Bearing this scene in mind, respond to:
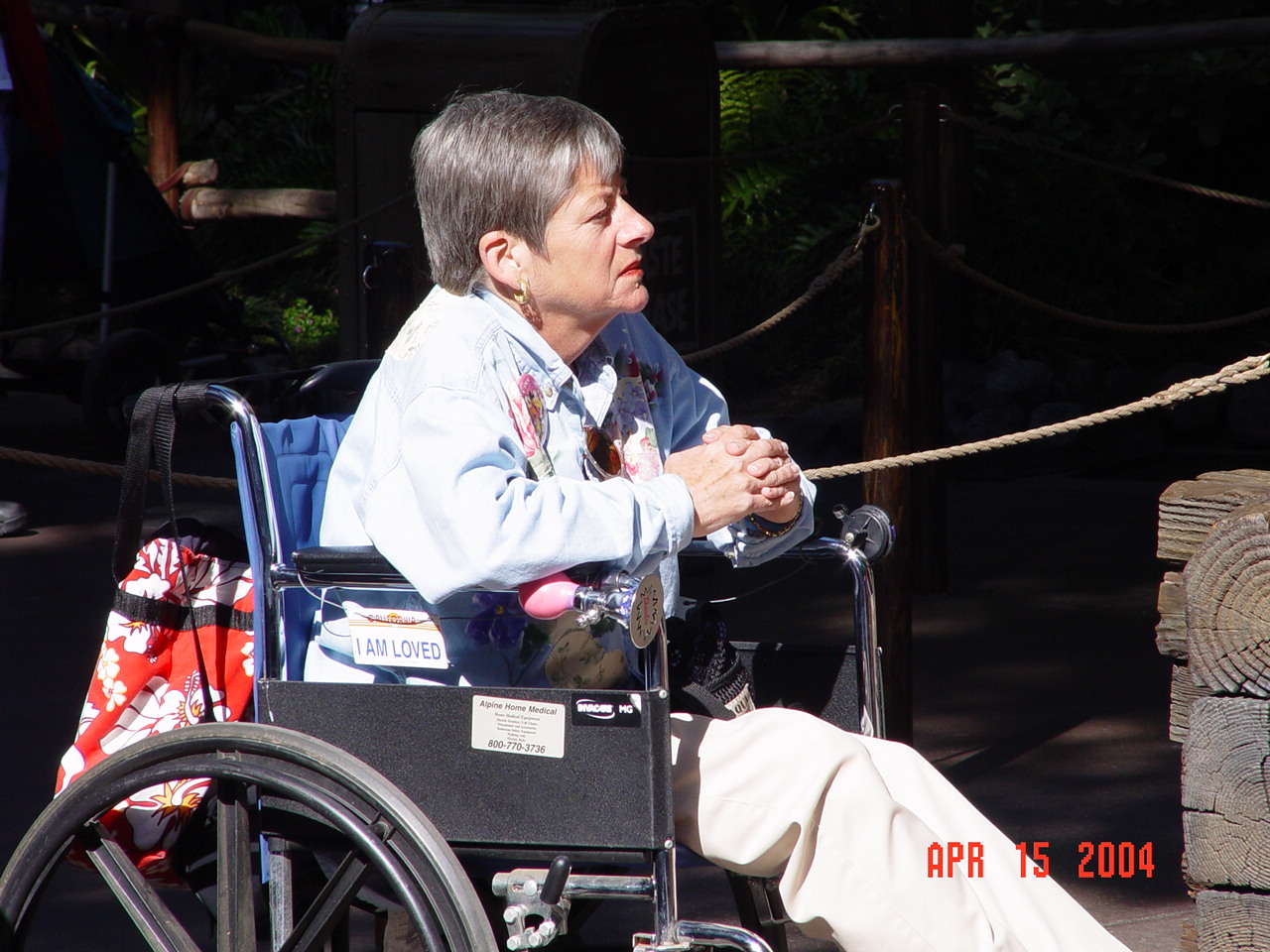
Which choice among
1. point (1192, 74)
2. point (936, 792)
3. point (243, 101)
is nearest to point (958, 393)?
point (1192, 74)

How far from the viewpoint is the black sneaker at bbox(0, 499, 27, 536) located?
5.92 metres

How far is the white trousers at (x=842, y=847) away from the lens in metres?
1.90

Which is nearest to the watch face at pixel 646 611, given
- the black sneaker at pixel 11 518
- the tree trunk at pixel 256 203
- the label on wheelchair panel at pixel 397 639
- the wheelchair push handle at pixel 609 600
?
the wheelchair push handle at pixel 609 600

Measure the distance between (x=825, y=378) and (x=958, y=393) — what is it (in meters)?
1.42

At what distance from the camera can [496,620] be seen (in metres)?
2.07

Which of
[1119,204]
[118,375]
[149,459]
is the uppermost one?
[1119,204]

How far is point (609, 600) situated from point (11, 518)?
4708 millimetres

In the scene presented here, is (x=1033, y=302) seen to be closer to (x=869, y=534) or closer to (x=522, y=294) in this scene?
(x=869, y=534)

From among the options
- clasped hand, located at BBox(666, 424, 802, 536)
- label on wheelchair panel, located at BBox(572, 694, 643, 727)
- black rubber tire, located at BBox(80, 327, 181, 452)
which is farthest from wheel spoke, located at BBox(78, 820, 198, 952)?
black rubber tire, located at BBox(80, 327, 181, 452)

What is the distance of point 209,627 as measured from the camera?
87.7 inches

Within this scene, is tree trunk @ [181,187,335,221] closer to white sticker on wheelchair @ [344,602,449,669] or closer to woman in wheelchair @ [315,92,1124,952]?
woman in wheelchair @ [315,92,1124,952]

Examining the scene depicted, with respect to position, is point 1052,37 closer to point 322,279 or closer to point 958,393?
point 958,393

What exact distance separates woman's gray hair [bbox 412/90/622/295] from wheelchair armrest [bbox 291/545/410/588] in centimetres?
49

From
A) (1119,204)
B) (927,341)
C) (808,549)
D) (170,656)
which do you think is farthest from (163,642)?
(1119,204)
